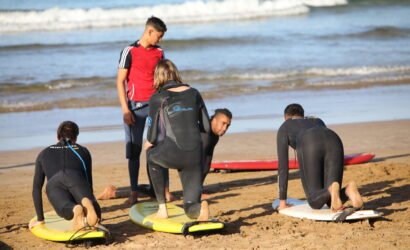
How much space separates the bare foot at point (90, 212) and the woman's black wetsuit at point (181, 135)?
694 millimetres

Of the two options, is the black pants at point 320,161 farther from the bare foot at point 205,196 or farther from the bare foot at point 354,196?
the bare foot at point 205,196

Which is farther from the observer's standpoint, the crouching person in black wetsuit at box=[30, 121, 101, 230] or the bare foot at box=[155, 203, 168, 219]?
the bare foot at box=[155, 203, 168, 219]

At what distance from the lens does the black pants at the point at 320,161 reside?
737 cm

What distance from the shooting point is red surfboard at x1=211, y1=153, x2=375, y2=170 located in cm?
1031

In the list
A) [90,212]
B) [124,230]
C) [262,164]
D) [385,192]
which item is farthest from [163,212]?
[262,164]

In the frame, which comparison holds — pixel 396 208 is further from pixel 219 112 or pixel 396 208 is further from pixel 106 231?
pixel 106 231

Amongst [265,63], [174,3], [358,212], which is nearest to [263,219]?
[358,212]

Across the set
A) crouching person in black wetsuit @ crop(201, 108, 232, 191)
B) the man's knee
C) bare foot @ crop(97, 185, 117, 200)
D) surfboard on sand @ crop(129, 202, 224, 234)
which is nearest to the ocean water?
bare foot @ crop(97, 185, 117, 200)

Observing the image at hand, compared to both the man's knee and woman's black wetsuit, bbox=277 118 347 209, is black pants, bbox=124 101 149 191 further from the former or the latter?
woman's black wetsuit, bbox=277 118 347 209

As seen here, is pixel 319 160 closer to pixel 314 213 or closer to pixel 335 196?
pixel 335 196

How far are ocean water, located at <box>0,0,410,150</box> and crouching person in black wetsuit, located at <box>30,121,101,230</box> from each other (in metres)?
5.38

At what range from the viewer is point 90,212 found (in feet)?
22.5

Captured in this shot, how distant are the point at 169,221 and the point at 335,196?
4.87 feet

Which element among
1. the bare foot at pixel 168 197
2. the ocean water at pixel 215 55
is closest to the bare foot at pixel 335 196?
the bare foot at pixel 168 197
